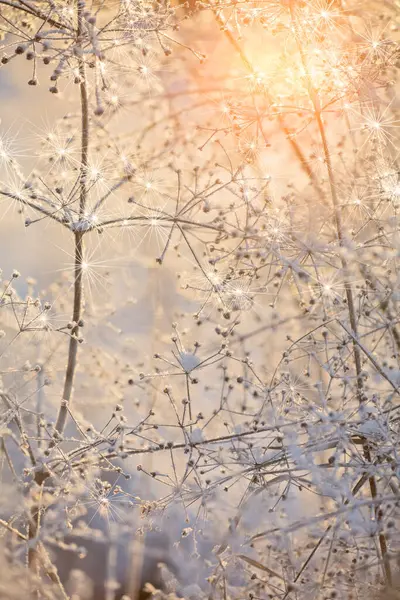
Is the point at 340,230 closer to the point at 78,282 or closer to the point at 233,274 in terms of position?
the point at 233,274

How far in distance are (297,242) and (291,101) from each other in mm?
952

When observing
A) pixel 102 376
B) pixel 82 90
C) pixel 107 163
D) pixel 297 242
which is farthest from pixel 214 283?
pixel 102 376

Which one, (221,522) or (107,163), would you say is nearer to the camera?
(221,522)

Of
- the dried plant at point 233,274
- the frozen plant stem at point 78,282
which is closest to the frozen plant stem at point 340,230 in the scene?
the dried plant at point 233,274

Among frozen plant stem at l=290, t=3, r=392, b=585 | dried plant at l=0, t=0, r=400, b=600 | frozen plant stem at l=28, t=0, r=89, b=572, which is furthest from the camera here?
frozen plant stem at l=28, t=0, r=89, b=572

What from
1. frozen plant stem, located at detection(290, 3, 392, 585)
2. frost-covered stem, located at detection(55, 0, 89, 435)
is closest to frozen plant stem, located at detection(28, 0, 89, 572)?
frost-covered stem, located at detection(55, 0, 89, 435)

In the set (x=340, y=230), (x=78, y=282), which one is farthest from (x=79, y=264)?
(x=340, y=230)

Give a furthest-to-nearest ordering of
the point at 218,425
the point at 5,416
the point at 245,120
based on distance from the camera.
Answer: the point at 218,425 < the point at 245,120 < the point at 5,416

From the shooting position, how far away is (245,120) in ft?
10.3

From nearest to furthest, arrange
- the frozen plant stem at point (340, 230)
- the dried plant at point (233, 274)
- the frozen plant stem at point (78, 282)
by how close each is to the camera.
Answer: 1. the dried plant at point (233, 274)
2. the frozen plant stem at point (340, 230)
3. the frozen plant stem at point (78, 282)

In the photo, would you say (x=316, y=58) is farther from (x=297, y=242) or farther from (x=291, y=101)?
(x=297, y=242)

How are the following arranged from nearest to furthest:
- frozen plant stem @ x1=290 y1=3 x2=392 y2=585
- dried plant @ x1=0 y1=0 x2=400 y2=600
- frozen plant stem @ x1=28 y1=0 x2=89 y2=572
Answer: dried plant @ x1=0 y1=0 x2=400 y2=600 → frozen plant stem @ x1=290 y1=3 x2=392 y2=585 → frozen plant stem @ x1=28 y1=0 x2=89 y2=572

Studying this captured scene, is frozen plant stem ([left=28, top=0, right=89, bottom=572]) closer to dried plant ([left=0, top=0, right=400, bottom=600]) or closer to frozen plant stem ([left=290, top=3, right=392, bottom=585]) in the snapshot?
dried plant ([left=0, top=0, right=400, bottom=600])

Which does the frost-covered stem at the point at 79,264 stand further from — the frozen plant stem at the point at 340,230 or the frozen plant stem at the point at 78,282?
the frozen plant stem at the point at 340,230
